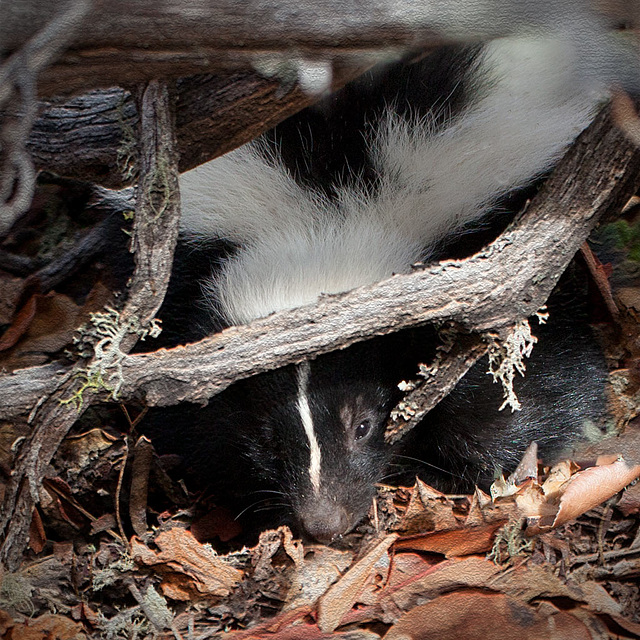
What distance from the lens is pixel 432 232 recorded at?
1733 millimetres

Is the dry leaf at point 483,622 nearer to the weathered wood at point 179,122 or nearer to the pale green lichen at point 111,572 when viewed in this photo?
the pale green lichen at point 111,572

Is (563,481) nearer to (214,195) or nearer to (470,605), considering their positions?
(470,605)

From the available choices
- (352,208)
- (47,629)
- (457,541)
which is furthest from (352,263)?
(47,629)

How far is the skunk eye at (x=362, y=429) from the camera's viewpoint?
1.72 meters

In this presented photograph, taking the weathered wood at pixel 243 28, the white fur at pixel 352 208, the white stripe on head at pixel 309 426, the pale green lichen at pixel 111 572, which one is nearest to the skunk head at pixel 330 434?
the white stripe on head at pixel 309 426

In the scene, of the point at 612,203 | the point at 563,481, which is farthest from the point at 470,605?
the point at 612,203

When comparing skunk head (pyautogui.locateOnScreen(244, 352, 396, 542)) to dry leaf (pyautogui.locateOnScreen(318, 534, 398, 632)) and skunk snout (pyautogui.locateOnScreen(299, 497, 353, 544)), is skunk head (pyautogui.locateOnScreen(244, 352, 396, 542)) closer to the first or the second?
skunk snout (pyautogui.locateOnScreen(299, 497, 353, 544))

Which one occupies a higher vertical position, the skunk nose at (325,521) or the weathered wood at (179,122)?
the weathered wood at (179,122)

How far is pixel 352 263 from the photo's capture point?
1.71m

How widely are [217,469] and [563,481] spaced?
88 cm

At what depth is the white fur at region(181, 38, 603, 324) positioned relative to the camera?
1.60 m

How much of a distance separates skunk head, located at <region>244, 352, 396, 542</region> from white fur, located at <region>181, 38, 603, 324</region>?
0.61ft

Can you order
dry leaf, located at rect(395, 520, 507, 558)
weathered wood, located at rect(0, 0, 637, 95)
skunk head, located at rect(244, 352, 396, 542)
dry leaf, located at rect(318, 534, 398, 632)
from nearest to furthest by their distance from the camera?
weathered wood, located at rect(0, 0, 637, 95) < dry leaf, located at rect(318, 534, 398, 632) < dry leaf, located at rect(395, 520, 507, 558) < skunk head, located at rect(244, 352, 396, 542)

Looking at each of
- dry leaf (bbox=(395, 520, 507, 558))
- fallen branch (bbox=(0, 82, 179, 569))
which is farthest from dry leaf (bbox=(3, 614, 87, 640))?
dry leaf (bbox=(395, 520, 507, 558))
